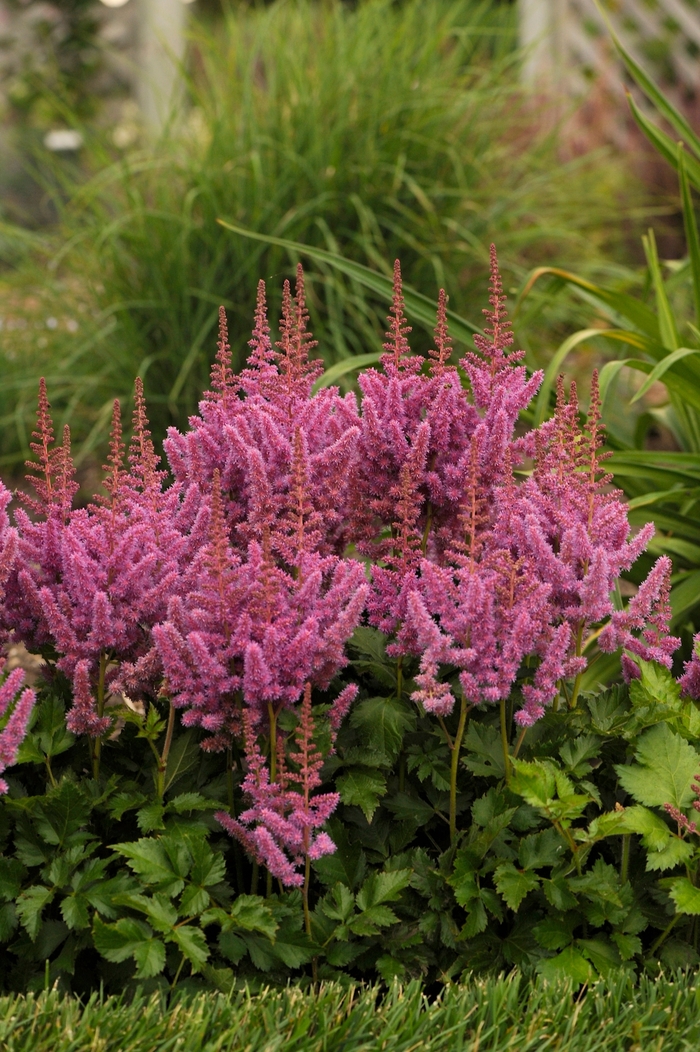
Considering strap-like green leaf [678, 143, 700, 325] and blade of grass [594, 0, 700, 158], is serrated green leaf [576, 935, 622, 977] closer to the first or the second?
strap-like green leaf [678, 143, 700, 325]

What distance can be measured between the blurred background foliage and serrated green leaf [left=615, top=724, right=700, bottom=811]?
2468 millimetres

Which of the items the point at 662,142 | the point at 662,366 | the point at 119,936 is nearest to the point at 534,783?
the point at 119,936

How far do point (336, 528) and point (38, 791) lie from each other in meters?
0.62

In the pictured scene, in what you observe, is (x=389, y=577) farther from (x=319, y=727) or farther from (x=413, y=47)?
(x=413, y=47)

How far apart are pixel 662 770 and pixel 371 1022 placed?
1.76 ft

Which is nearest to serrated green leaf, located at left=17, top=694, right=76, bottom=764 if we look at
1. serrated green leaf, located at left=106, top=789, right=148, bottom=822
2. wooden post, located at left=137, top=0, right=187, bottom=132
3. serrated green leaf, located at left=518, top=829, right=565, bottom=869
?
serrated green leaf, located at left=106, top=789, right=148, bottom=822

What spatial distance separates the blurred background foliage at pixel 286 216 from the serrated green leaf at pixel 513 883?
2603mm

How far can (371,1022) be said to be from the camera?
1421mm

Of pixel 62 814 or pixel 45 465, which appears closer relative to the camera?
pixel 62 814

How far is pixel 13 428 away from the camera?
4.83 meters

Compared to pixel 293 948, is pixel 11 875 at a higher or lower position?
higher

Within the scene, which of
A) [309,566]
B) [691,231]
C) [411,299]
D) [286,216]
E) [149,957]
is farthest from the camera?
[286,216]

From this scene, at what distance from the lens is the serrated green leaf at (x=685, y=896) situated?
1.46m

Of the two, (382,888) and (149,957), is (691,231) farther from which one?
(149,957)
